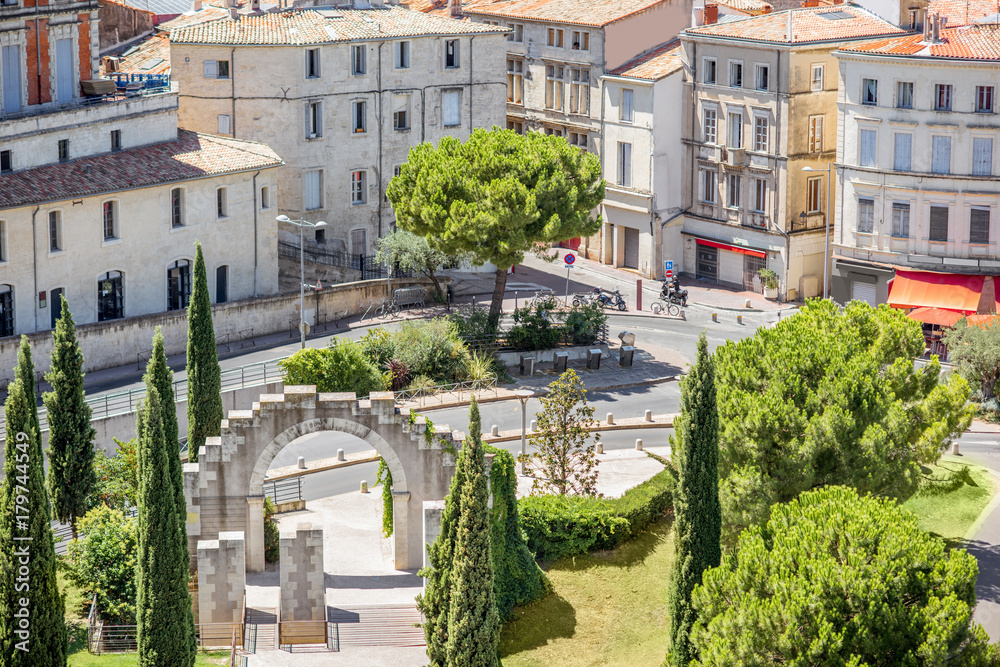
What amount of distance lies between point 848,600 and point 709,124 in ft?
187

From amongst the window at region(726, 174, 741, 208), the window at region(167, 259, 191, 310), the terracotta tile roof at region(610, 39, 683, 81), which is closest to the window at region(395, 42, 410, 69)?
the terracotta tile roof at region(610, 39, 683, 81)

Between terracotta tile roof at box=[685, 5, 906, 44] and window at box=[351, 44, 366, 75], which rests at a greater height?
terracotta tile roof at box=[685, 5, 906, 44]

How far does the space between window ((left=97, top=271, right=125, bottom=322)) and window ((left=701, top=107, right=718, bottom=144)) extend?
34155 millimetres

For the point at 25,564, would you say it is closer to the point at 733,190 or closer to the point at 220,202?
the point at 220,202

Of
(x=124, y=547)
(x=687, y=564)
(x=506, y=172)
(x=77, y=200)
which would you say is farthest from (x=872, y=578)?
(x=77, y=200)

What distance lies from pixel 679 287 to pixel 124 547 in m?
46.5

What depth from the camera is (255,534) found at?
51875mm

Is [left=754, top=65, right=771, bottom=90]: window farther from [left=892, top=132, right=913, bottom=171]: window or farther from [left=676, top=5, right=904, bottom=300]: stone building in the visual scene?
[left=892, top=132, right=913, bottom=171]: window

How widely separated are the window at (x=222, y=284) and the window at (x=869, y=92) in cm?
3345

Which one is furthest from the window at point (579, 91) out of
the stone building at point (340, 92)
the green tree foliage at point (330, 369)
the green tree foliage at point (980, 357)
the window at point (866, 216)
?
the green tree foliage at point (330, 369)

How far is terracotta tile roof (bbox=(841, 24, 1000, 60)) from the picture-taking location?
80.0m

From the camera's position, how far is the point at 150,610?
41.7 metres

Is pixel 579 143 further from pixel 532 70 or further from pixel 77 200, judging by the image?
pixel 77 200

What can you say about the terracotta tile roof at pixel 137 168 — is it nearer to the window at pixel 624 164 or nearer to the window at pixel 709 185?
the window at pixel 624 164
